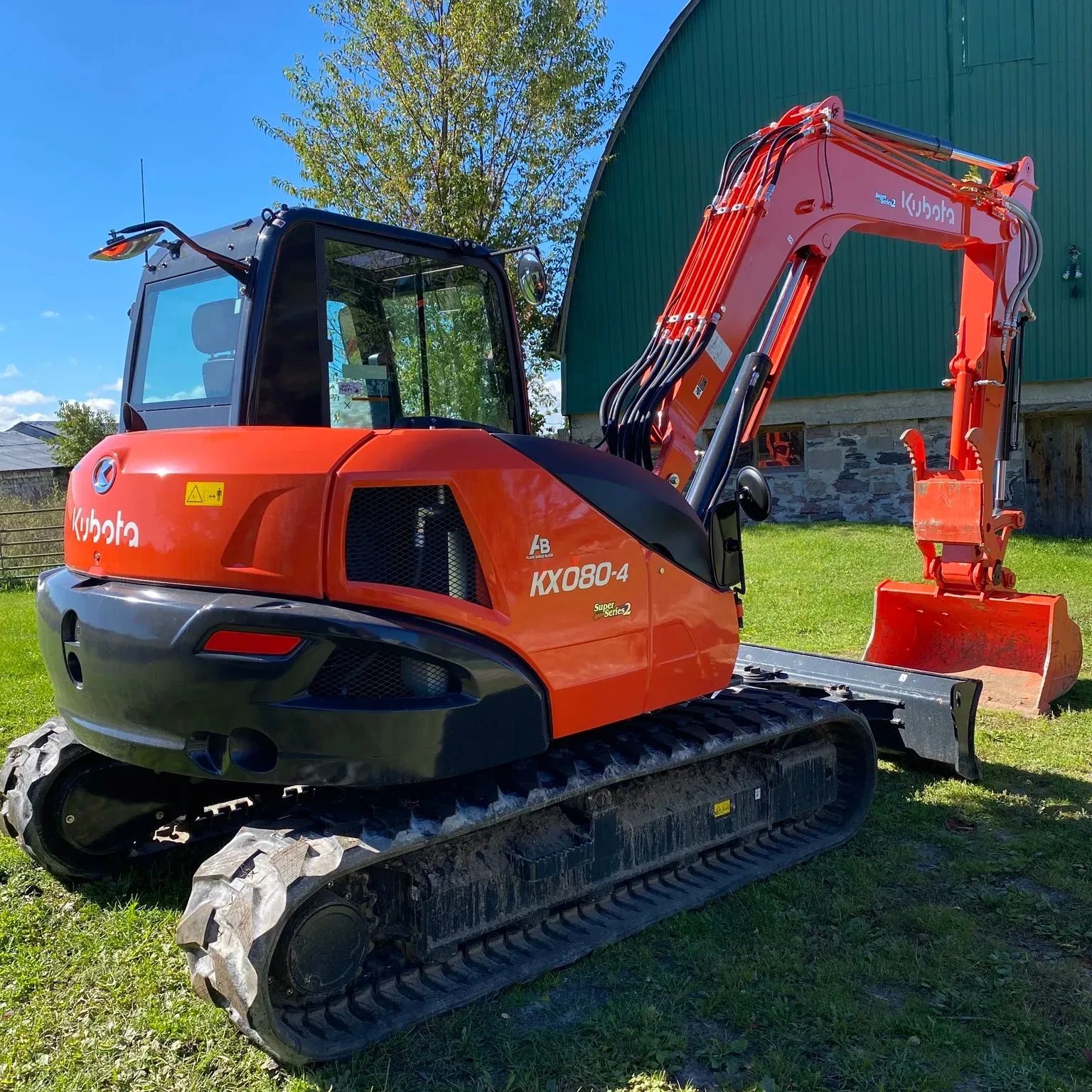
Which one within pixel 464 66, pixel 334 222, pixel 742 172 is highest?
pixel 464 66

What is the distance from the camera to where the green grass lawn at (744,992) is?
10.1 ft

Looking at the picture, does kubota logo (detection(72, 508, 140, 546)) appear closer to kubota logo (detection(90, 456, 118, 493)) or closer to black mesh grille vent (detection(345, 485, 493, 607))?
kubota logo (detection(90, 456, 118, 493))

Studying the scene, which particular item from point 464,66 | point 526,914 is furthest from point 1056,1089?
point 464,66

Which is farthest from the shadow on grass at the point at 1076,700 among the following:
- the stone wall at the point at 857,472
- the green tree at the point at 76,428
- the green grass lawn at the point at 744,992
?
the green tree at the point at 76,428

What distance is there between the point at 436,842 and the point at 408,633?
0.73m

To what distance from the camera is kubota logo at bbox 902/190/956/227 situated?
5844mm

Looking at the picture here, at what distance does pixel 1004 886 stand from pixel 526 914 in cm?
208

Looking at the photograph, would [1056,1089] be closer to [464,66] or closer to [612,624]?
[612,624]

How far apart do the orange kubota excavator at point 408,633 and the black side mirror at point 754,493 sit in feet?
0.04

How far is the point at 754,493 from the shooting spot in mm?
4039

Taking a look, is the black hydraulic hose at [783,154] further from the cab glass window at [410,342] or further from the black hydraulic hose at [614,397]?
the cab glass window at [410,342]

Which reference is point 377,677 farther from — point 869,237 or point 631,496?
point 869,237

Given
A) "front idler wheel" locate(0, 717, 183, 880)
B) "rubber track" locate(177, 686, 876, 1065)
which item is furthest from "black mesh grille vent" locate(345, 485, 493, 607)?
"front idler wheel" locate(0, 717, 183, 880)

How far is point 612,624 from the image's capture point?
3.71 m
